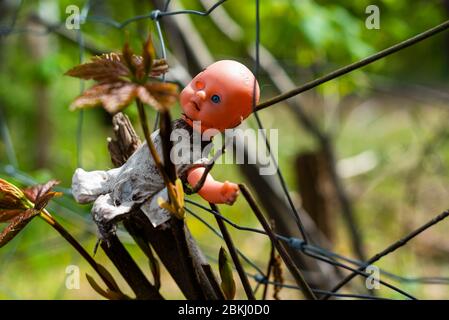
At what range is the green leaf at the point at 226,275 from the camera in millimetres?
377

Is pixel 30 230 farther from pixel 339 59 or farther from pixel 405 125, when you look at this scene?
pixel 405 125

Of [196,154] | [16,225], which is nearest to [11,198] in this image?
[16,225]

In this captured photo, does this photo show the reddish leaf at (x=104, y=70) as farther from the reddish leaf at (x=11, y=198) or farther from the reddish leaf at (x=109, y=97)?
the reddish leaf at (x=11, y=198)

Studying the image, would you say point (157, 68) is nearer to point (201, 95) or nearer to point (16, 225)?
point (201, 95)

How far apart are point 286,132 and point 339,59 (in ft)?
5.98

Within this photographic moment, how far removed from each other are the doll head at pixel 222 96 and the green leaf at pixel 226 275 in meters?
0.09

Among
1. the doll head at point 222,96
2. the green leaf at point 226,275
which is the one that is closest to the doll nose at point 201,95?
the doll head at point 222,96

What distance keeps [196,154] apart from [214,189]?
0.10 feet

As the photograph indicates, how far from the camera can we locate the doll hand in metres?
0.32

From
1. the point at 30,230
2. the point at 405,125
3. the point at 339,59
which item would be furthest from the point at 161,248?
the point at 405,125

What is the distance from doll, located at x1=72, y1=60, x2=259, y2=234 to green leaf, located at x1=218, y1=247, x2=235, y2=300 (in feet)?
0.19

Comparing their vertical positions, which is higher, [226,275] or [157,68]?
[157,68]

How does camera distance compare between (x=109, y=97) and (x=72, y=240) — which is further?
(x=72, y=240)

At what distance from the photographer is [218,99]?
1.12ft
